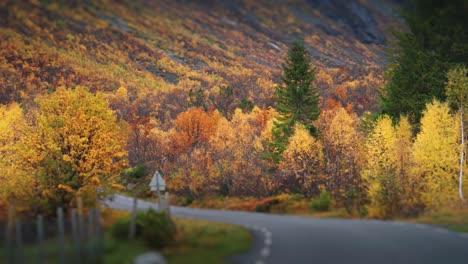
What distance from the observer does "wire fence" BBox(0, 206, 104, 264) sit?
18.4m

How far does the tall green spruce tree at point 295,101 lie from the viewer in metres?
65.2

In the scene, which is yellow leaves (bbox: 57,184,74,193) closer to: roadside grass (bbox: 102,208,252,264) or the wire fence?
roadside grass (bbox: 102,208,252,264)

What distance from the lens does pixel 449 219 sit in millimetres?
32906

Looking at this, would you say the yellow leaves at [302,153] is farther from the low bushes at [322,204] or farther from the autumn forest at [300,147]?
the low bushes at [322,204]

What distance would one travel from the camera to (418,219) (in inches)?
1350

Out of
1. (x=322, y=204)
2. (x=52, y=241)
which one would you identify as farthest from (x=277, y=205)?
(x=52, y=241)

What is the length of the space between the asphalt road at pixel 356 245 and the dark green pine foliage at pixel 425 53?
1228 inches

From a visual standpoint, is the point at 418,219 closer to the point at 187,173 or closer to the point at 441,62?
the point at 441,62

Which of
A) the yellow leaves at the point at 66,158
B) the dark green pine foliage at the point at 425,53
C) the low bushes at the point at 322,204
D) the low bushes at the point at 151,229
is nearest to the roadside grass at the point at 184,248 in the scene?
the low bushes at the point at 151,229

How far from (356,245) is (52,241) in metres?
11.5

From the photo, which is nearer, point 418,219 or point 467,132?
point 418,219

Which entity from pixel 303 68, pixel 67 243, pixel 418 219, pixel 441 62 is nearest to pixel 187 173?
pixel 303 68

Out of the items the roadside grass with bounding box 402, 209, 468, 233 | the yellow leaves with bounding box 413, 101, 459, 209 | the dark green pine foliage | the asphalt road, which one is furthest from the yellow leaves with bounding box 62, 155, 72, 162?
the dark green pine foliage

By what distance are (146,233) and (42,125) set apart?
71.7 feet
